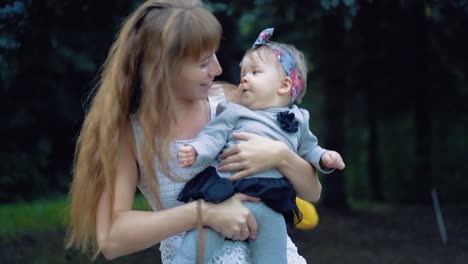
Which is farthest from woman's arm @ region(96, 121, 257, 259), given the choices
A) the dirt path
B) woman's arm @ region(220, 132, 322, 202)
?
the dirt path

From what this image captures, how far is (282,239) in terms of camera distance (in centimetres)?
290

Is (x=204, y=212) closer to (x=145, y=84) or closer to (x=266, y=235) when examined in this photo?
(x=266, y=235)

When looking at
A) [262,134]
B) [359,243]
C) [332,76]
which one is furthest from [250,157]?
[332,76]

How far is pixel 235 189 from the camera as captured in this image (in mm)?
2854

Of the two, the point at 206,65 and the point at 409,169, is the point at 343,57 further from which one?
Result: the point at 206,65

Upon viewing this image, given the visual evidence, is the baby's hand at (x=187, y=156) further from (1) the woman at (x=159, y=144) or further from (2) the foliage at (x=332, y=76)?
(2) the foliage at (x=332, y=76)

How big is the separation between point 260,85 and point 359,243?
5.89 meters

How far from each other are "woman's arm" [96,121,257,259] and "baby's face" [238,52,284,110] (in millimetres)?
348

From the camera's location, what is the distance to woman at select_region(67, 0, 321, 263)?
2.82m

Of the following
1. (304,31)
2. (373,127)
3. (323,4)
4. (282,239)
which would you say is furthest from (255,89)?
(373,127)

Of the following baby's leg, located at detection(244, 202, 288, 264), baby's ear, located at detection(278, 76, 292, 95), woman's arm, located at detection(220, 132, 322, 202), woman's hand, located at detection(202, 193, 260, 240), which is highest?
baby's ear, located at detection(278, 76, 292, 95)

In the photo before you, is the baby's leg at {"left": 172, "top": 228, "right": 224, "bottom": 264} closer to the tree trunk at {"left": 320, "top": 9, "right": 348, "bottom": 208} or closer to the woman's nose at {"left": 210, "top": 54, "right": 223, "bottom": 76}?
the woman's nose at {"left": 210, "top": 54, "right": 223, "bottom": 76}

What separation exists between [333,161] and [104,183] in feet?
2.71

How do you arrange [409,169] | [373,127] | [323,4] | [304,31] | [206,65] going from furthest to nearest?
1. [409,169]
2. [373,127]
3. [304,31]
4. [323,4]
5. [206,65]
